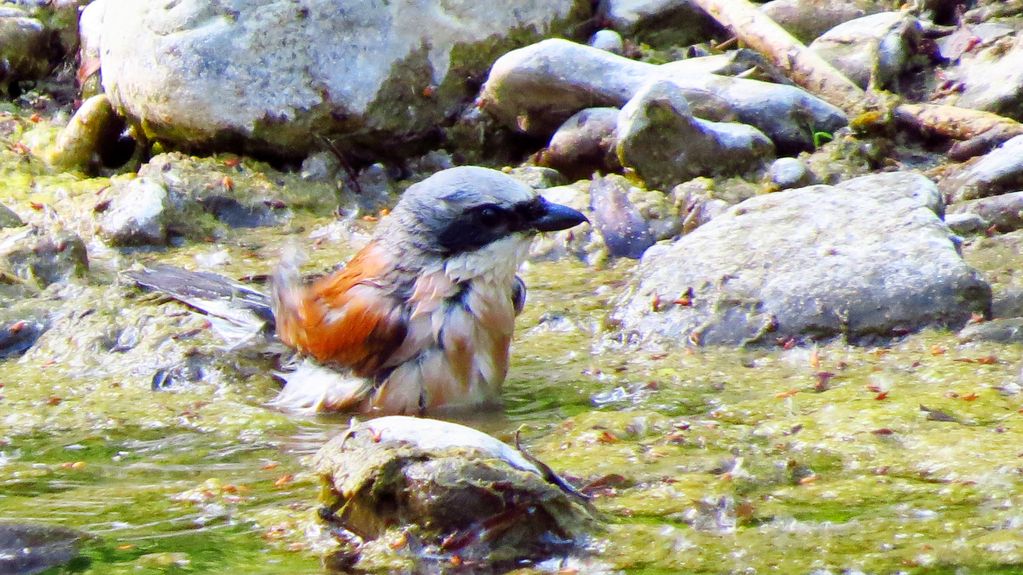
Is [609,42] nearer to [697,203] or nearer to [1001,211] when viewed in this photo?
[697,203]

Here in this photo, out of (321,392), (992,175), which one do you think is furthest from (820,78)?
(321,392)

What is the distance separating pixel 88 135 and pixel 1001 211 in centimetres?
607

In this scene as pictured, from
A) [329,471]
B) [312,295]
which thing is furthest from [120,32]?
[329,471]

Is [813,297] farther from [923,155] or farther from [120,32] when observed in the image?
[120,32]

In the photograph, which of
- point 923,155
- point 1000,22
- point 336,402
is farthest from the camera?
point 1000,22

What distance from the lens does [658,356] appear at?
6125mm

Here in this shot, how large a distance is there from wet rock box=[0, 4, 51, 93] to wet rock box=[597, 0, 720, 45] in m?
4.46

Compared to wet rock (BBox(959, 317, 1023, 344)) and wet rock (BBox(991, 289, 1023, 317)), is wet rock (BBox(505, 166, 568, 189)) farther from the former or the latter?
wet rock (BBox(959, 317, 1023, 344))

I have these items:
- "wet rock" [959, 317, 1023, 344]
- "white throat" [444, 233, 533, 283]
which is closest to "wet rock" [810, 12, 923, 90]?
"wet rock" [959, 317, 1023, 344]

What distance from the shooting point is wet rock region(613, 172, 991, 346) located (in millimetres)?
5973

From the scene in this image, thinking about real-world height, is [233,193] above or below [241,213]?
above

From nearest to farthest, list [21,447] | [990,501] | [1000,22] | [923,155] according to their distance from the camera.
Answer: [990,501], [21,447], [923,155], [1000,22]

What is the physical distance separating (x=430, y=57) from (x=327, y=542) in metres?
5.94

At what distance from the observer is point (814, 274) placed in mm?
6168
